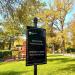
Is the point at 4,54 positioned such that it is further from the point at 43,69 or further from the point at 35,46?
the point at 35,46

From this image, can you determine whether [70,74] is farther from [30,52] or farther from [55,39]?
[55,39]

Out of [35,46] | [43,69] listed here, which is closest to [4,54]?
[43,69]

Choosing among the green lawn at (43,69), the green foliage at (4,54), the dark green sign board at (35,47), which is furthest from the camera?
the green foliage at (4,54)

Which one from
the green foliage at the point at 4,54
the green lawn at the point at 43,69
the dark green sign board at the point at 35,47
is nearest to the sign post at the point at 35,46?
the dark green sign board at the point at 35,47

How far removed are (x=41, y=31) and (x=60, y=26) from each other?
46561mm

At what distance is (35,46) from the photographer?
30.0 ft

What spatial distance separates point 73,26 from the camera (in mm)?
50781

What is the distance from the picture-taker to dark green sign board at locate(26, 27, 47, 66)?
8.96m

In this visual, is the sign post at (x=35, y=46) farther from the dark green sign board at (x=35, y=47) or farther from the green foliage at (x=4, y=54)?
the green foliage at (x=4, y=54)

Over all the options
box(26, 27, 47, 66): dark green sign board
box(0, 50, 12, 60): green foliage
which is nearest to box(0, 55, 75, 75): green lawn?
box(26, 27, 47, 66): dark green sign board

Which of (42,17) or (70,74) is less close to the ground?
(42,17)

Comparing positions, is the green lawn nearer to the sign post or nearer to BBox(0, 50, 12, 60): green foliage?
the sign post

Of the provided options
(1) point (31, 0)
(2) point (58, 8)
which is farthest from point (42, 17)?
(1) point (31, 0)

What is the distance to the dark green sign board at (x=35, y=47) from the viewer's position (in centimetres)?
896
